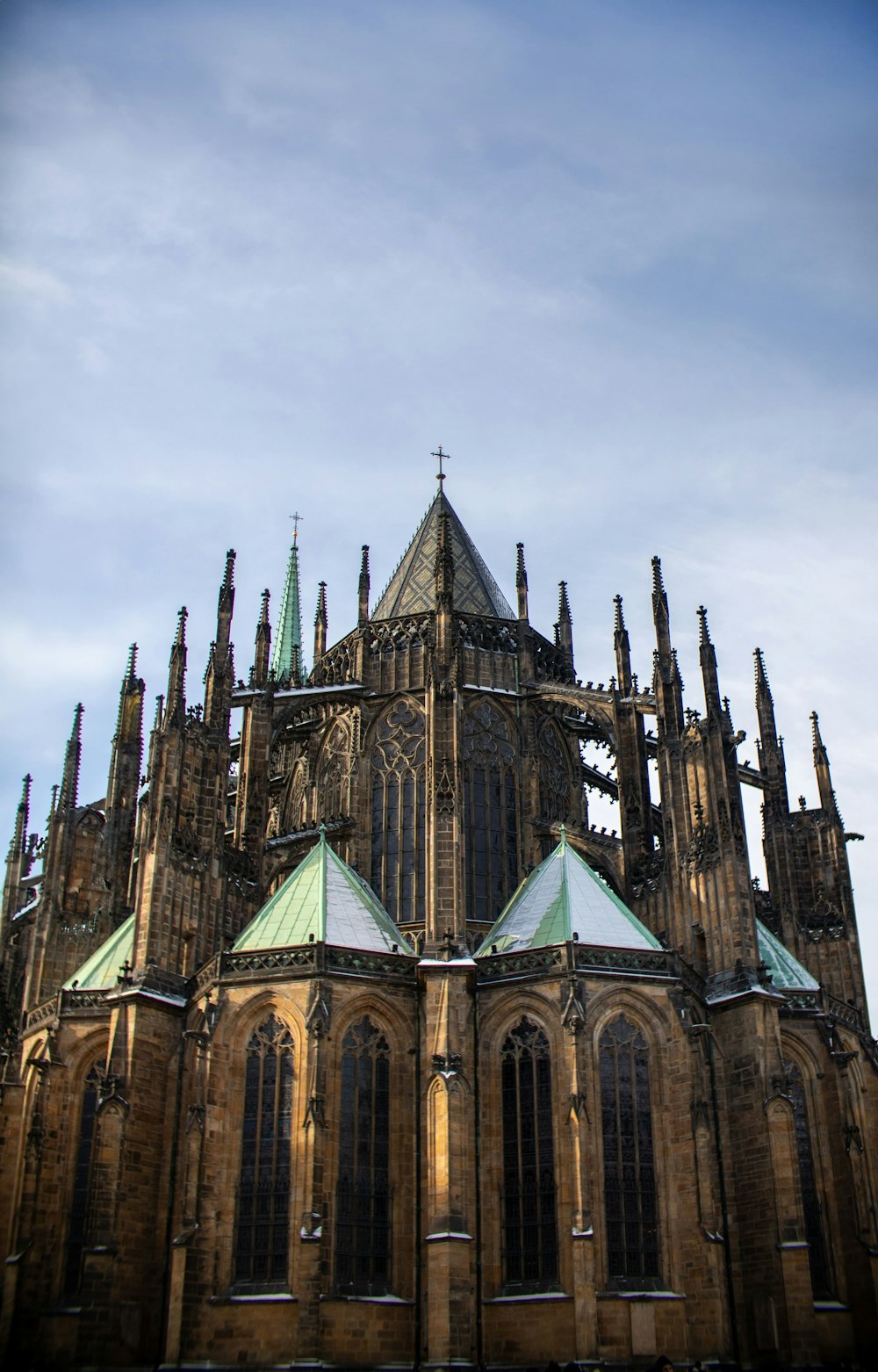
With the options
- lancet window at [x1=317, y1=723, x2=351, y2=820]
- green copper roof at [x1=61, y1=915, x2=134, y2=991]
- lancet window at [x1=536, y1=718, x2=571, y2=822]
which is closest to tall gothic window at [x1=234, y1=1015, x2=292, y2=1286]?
green copper roof at [x1=61, y1=915, x2=134, y2=991]

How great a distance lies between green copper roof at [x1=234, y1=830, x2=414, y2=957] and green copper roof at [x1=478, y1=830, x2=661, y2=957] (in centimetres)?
279

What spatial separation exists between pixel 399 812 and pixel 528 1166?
42.2ft

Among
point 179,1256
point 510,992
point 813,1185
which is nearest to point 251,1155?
point 179,1256

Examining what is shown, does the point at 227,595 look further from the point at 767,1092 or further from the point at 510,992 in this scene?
the point at 767,1092

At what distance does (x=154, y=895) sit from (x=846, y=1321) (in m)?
20.1

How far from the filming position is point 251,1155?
3244cm

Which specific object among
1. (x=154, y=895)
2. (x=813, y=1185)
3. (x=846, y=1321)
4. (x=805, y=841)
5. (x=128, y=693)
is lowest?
(x=846, y=1321)

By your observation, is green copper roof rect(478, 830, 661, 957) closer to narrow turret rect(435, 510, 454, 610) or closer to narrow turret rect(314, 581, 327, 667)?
narrow turret rect(435, 510, 454, 610)

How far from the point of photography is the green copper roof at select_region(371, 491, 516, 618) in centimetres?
4750

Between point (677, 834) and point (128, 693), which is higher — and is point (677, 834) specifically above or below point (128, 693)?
below

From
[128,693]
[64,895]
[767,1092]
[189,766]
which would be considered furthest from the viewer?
[128,693]

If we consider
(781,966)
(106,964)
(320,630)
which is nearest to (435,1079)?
(106,964)

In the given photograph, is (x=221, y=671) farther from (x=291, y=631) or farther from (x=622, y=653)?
(x=291, y=631)

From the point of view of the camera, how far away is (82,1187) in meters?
35.0
